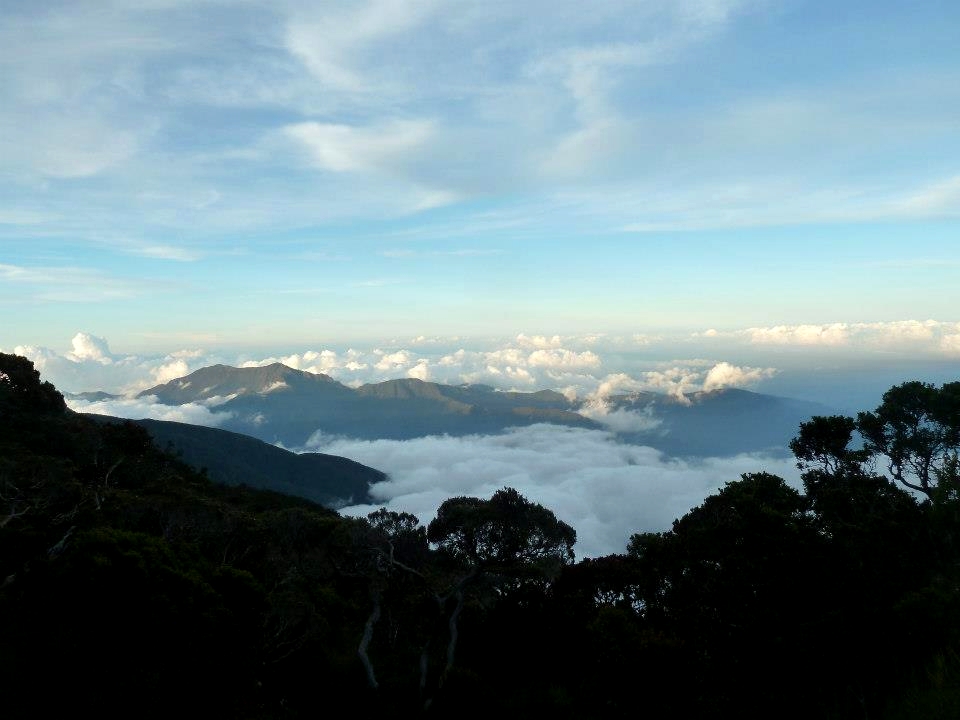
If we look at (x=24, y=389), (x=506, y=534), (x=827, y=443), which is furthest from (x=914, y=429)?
(x=24, y=389)

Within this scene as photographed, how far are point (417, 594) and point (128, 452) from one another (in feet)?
86.4

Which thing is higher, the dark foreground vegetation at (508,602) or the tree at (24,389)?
the tree at (24,389)

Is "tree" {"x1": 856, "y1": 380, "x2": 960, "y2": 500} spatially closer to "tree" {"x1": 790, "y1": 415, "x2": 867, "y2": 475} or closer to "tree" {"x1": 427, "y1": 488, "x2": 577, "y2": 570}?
"tree" {"x1": 790, "y1": 415, "x2": 867, "y2": 475}

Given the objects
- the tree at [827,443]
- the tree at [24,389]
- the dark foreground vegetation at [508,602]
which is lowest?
the dark foreground vegetation at [508,602]

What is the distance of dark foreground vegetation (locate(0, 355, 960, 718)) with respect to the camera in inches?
456

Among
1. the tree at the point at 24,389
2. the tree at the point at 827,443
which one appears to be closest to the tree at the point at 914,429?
the tree at the point at 827,443

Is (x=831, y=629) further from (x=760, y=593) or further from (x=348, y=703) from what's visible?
(x=348, y=703)

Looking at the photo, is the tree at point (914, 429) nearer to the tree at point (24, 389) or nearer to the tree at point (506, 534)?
the tree at point (506, 534)

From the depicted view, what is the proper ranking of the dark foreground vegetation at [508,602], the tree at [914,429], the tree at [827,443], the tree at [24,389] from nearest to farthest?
the dark foreground vegetation at [508,602] < the tree at [914,429] < the tree at [827,443] < the tree at [24,389]

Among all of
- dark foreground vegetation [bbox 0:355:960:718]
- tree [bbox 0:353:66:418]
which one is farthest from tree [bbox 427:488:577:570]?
tree [bbox 0:353:66:418]

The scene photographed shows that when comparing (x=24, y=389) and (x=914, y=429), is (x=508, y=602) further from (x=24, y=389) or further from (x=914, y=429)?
(x=24, y=389)

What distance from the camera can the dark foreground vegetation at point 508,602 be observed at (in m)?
11.6

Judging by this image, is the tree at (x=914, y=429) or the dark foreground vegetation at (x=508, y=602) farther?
the tree at (x=914, y=429)

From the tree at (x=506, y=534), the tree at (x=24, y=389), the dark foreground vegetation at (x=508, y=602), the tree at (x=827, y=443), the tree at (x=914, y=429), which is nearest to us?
the dark foreground vegetation at (x=508, y=602)
